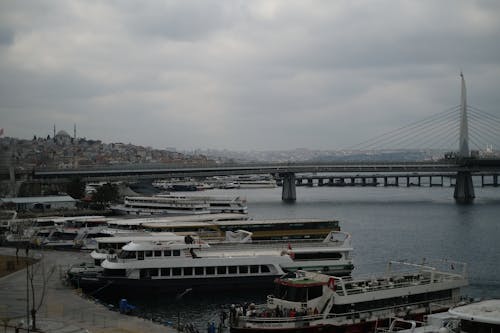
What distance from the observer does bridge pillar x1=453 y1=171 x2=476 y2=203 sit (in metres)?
90.1

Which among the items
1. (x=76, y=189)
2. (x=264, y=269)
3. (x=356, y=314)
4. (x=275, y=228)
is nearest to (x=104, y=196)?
(x=76, y=189)

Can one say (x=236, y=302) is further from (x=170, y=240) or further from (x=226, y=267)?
(x=170, y=240)

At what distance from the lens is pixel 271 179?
582 feet

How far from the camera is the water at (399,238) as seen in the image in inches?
1065

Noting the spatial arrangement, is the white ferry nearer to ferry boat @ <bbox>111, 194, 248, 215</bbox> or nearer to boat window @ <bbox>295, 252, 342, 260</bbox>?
boat window @ <bbox>295, 252, 342, 260</bbox>

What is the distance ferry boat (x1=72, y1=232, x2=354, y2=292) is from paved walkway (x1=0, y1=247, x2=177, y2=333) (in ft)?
8.33

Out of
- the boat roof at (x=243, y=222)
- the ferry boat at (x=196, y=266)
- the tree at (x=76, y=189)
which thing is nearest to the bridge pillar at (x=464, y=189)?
the tree at (x=76, y=189)

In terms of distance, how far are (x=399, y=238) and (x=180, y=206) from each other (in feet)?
68.7

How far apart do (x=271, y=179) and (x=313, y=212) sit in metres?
108

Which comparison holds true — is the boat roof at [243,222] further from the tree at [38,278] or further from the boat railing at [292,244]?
the tree at [38,278]

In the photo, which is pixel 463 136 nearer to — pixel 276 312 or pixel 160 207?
pixel 160 207

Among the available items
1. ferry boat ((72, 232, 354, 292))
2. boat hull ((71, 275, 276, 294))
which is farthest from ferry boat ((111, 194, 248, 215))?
boat hull ((71, 275, 276, 294))

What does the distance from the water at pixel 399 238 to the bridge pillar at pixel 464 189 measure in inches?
153

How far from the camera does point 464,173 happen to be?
310 feet
